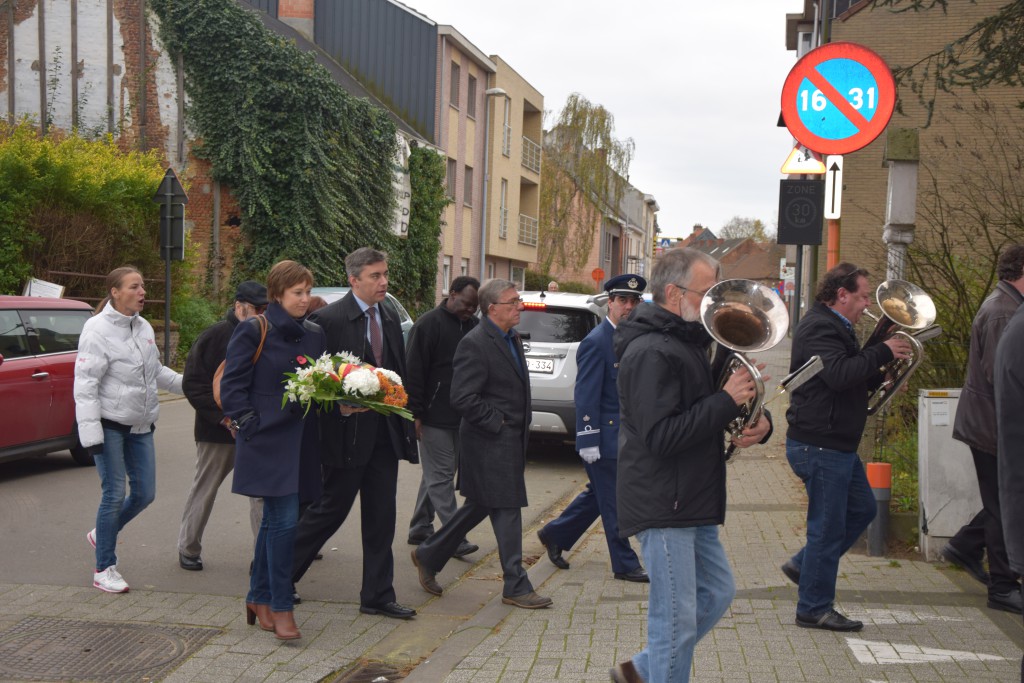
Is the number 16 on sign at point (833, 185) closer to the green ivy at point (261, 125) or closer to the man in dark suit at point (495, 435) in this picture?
the man in dark suit at point (495, 435)

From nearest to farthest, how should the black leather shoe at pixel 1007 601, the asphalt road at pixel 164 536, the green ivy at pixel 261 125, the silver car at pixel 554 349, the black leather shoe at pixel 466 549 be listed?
1. the black leather shoe at pixel 1007 601
2. the asphalt road at pixel 164 536
3. the black leather shoe at pixel 466 549
4. the silver car at pixel 554 349
5. the green ivy at pixel 261 125

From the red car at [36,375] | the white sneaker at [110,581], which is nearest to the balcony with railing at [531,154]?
the red car at [36,375]

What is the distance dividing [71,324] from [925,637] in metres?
8.19

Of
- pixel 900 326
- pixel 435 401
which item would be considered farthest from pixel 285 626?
pixel 900 326

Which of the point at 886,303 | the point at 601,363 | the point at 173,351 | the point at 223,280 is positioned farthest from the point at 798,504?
the point at 223,280

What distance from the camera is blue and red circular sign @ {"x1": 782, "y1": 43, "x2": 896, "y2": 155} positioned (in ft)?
21.2

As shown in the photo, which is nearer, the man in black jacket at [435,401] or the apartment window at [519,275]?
the man in black jacket at [435,401]

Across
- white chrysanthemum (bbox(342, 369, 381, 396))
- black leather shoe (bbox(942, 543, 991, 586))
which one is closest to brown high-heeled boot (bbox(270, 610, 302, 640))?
white chrysanthemum (bbox(342, 369, 381, 396))

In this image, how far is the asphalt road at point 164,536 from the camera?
6.41 meters

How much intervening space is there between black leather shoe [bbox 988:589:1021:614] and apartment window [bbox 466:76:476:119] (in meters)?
34.6

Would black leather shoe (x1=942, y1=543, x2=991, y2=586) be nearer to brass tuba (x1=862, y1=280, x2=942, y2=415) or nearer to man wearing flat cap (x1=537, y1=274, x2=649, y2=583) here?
brass tuba (x1=862, y1=280, x2=942, y2=415)

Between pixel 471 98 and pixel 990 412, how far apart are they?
3519cm

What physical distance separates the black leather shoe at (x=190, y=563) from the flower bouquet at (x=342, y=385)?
6.36 feet

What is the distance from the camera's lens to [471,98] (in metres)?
39.3
